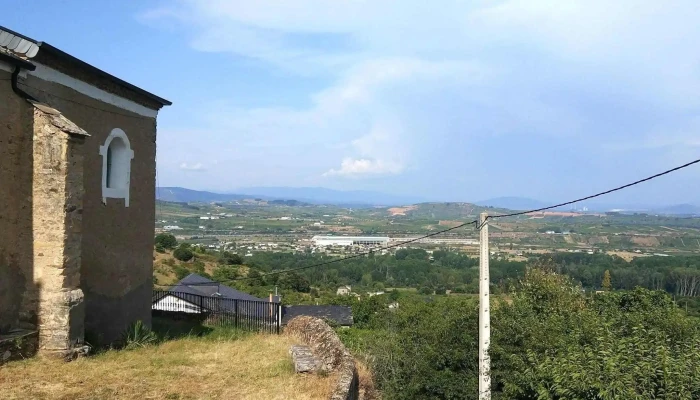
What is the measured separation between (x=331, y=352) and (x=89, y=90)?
7.46m

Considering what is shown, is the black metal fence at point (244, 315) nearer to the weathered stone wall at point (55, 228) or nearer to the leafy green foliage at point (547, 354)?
the leafy green foliage at point (547, 354)

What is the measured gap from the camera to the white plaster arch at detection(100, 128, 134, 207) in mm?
12205

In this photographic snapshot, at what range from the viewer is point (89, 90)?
11.4 metres

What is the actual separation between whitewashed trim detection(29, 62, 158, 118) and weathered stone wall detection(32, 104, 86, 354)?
0.96 meters

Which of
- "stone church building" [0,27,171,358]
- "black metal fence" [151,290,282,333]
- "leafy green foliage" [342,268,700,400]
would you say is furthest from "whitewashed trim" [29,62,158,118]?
"leafy green foliage" [342,268,700,400]

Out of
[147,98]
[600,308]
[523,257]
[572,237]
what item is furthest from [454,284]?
[572,237]

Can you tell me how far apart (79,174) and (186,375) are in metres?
4.08

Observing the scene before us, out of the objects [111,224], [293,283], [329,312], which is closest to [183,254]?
[293,283]

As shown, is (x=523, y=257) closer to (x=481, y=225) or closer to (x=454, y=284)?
(x=454, y=284)

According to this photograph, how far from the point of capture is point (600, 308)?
20750 mm

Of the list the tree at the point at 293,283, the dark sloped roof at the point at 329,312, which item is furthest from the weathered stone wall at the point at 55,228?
the tree at the point at 293,283

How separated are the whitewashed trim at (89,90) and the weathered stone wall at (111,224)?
10 centimetres

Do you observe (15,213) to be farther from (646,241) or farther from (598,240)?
(646,241)

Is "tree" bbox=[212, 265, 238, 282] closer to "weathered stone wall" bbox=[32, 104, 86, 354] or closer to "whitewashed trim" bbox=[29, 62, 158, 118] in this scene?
"whitewashed trim" bbox=[29, 62, 158, 118]
